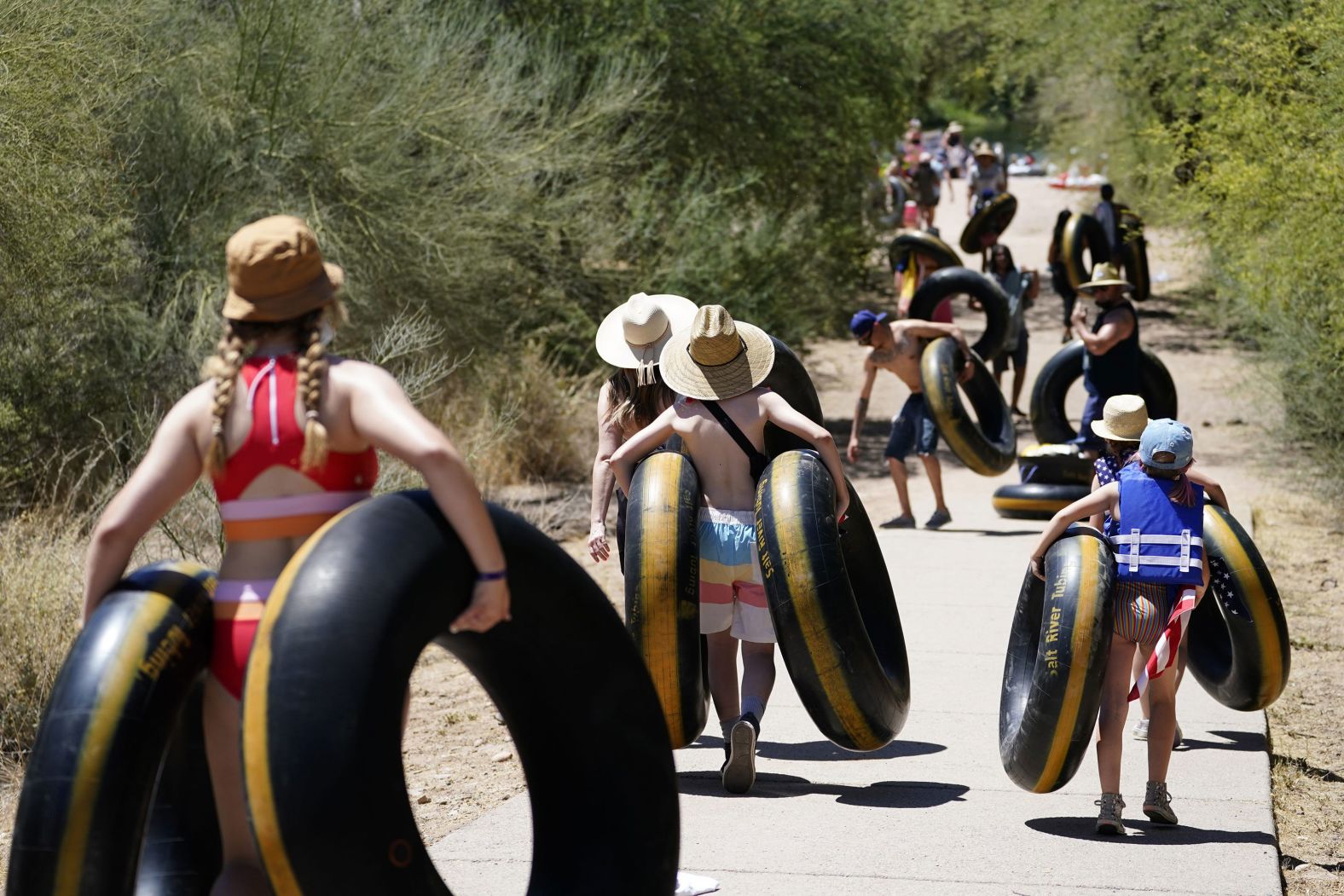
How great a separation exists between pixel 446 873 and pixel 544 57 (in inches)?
433

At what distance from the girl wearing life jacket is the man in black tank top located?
16.5 ft

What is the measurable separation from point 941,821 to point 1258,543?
252 inches

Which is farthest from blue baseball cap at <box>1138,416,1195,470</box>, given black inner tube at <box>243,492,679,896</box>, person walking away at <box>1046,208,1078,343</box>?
person walking away at <box>1046,208,1078,343</box>

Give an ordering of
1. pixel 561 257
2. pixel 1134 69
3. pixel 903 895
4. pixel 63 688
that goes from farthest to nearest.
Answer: pixel 1134 69
pixel 561 257
pixel 903 895
pixel 63 688

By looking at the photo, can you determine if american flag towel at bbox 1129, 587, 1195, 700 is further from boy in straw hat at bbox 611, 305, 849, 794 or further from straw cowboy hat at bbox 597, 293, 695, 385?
straw cowboy hat at bbox 597, 293, 695, 385

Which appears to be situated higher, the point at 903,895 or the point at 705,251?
the point at 705,251

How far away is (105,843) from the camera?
3.22 meters

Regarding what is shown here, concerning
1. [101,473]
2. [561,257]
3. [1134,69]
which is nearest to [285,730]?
[101,473]

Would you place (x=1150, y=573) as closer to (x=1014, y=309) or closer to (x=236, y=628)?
(x=236, y=628)

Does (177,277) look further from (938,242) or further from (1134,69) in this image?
(1134,69)

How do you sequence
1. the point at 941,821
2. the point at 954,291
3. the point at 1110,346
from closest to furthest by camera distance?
the point at 941,821
the point at 1110,346
the point at 954,291

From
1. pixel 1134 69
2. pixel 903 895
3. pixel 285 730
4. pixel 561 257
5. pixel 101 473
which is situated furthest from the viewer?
pixel 1134 69

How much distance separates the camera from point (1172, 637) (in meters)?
5.36

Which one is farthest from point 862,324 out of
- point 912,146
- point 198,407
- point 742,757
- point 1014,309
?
point 912,146
